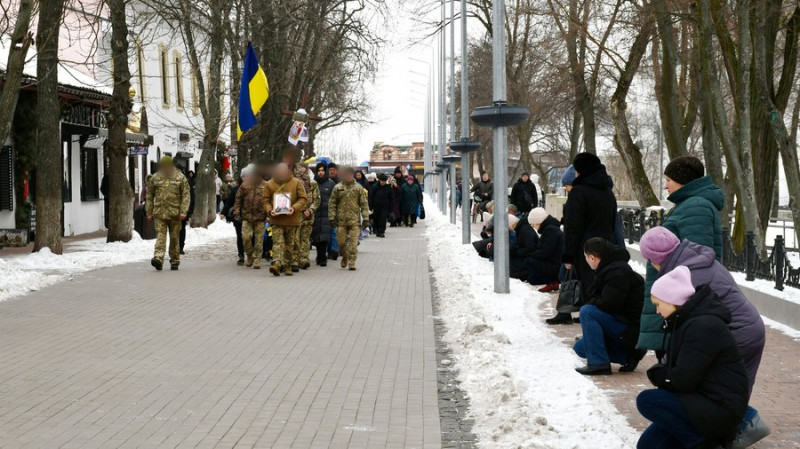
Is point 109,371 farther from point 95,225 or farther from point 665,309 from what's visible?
point 95,225

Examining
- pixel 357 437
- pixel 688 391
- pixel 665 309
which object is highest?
pixel 665 309

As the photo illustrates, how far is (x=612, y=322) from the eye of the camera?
8477 mm

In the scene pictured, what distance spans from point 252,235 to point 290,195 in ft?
5.73

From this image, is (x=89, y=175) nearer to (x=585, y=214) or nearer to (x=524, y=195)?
(x=524, y=195)

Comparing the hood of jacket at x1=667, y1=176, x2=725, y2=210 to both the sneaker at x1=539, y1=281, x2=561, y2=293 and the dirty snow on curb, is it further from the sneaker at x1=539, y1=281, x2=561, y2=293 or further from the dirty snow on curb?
the sneaker at x1=539, y1=281, x2=561, y2=293

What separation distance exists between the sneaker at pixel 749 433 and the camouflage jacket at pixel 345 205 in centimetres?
1268

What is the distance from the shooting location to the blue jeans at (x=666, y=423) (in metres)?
5.50

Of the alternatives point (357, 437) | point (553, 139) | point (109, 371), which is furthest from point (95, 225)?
point (553, 139)

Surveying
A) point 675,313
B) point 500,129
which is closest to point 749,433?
point 675,313

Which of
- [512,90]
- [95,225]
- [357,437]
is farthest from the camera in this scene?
[512,90]

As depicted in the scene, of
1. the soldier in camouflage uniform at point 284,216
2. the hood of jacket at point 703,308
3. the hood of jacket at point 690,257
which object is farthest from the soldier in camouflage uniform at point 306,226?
the hood of jacket at point 703,308

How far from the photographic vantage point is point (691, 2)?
21.4m

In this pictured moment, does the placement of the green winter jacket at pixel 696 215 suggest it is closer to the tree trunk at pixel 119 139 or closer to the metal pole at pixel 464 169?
the metal pole at pixel 464 169

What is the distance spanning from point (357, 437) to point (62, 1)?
1415 centimetres
